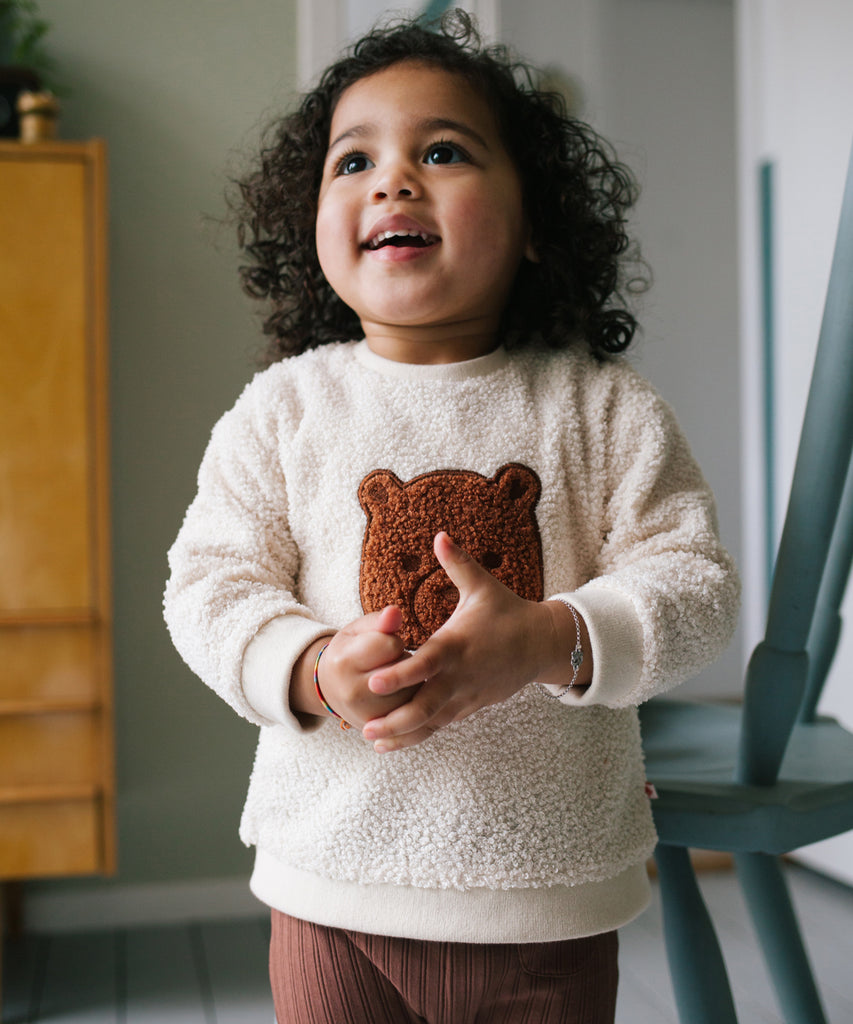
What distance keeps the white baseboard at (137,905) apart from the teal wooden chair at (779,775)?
140 centimetres

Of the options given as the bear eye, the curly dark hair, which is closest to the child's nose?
the curly dark hair

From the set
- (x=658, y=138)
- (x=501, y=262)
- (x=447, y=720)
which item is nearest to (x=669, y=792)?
(x=447, y=720)

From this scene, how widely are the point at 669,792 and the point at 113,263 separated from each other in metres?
1.67

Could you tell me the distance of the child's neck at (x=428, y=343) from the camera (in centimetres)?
76

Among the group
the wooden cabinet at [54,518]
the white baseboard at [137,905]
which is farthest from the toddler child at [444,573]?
the white baseboard at [137,905]

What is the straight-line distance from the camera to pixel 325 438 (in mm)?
744

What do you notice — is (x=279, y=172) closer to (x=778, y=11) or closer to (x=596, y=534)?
(x=596, y=534)

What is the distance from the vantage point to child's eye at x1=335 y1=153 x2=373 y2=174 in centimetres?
75

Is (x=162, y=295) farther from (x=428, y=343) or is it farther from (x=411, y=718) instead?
(x=411, y=718)

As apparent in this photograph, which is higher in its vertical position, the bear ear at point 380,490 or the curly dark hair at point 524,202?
the curly dark hair at point 524,202

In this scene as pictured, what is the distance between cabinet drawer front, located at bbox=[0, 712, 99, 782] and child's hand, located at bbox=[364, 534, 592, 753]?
4.28 feet

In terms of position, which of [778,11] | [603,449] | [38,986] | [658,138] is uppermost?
[778,11]

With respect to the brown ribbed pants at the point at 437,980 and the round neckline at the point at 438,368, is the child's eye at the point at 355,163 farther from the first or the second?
the brown ribbed pants at the point at 437,980

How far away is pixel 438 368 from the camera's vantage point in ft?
2.47
